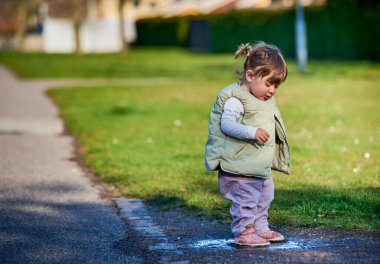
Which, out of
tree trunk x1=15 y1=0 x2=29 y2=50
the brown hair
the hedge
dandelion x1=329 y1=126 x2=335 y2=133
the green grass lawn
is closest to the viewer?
the brown hair

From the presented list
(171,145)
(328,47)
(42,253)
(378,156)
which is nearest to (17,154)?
(171,145)

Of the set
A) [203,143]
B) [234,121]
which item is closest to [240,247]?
[234,121]

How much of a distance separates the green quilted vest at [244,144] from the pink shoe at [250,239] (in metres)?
0.37

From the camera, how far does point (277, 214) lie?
20.1 ft

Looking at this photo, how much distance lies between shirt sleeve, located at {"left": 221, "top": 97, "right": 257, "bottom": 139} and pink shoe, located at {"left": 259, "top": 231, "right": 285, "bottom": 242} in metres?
0.70

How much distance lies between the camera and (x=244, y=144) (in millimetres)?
5203

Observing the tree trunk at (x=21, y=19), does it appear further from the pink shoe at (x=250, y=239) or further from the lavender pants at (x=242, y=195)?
the pink shoe at (x=250, y=239)

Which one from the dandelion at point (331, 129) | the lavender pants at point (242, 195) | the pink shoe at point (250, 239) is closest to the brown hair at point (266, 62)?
the lavender pants at point (242, 195)

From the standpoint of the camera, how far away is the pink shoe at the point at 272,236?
17.4 feet

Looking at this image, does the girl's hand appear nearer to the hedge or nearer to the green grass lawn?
the green grass lawn

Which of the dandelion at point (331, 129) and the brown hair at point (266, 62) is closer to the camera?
the brown hair at point (266, 62)

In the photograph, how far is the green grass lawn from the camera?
6.48 m

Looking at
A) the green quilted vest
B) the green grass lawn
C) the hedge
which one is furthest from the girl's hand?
the hedge

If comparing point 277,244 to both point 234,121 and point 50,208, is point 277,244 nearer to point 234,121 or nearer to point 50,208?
point 234,121
